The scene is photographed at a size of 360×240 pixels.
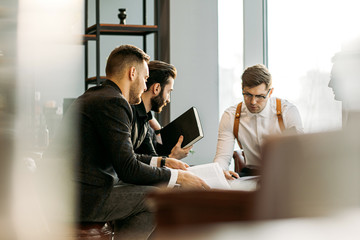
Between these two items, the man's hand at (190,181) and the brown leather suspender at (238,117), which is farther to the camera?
the brown leather suspender at (238,117)

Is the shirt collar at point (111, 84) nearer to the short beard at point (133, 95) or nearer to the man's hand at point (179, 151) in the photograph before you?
the short beard at point (133, 95)

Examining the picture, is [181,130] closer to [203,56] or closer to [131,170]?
[131,170]

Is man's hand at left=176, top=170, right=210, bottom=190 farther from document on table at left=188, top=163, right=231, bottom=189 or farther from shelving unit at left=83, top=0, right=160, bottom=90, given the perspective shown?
shelving unit at left=83, top=0, right=160, bottom=90

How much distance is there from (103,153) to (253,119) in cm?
131

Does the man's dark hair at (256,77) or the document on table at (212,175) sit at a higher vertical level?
the man's dark hair at (256,77)

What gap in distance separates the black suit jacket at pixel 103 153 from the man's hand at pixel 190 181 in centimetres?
6

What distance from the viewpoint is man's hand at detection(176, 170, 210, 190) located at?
211 centimetres

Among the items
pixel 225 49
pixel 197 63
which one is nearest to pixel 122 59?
pixel 197 63

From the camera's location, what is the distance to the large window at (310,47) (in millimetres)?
3807

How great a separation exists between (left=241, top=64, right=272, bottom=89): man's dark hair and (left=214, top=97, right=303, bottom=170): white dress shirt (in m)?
0.19

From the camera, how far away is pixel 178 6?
4773mm

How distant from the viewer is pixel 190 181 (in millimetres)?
2113

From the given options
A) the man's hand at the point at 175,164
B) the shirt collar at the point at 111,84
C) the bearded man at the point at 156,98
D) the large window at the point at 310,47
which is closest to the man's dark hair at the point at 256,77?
the bearded man at the point at 156,98

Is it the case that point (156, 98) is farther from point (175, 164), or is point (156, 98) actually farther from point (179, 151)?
point (175, 164)
